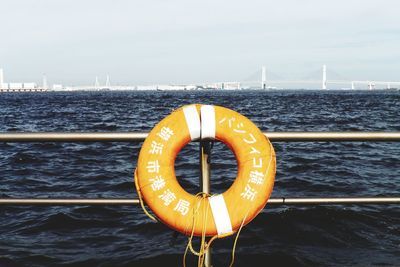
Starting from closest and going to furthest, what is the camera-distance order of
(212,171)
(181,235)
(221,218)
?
(221,218), (181,235), (212,171)

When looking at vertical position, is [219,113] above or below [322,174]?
above

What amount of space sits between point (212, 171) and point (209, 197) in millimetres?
6296

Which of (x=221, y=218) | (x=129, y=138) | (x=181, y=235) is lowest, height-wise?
(x=181, y=235)

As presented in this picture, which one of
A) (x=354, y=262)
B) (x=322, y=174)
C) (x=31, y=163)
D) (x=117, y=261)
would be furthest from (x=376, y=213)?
(x=31, y=163)

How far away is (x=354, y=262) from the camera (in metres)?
3.95

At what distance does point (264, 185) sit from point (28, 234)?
3567 mm

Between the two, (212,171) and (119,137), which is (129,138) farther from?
(212,171)

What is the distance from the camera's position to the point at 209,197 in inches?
94.8

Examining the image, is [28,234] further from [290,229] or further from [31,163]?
[31,163]

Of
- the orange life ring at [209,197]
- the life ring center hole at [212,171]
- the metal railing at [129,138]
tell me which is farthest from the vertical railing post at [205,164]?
the life ring center hole at [212,171]

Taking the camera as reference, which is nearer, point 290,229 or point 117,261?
point 117,261

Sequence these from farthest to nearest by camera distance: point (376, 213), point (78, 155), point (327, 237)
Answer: point (78, 155)
point (376, 213)
point (327, 237)

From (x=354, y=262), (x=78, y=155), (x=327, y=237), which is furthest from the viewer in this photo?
(x=78, y=155)

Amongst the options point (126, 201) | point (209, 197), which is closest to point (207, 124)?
point (209, 197)
